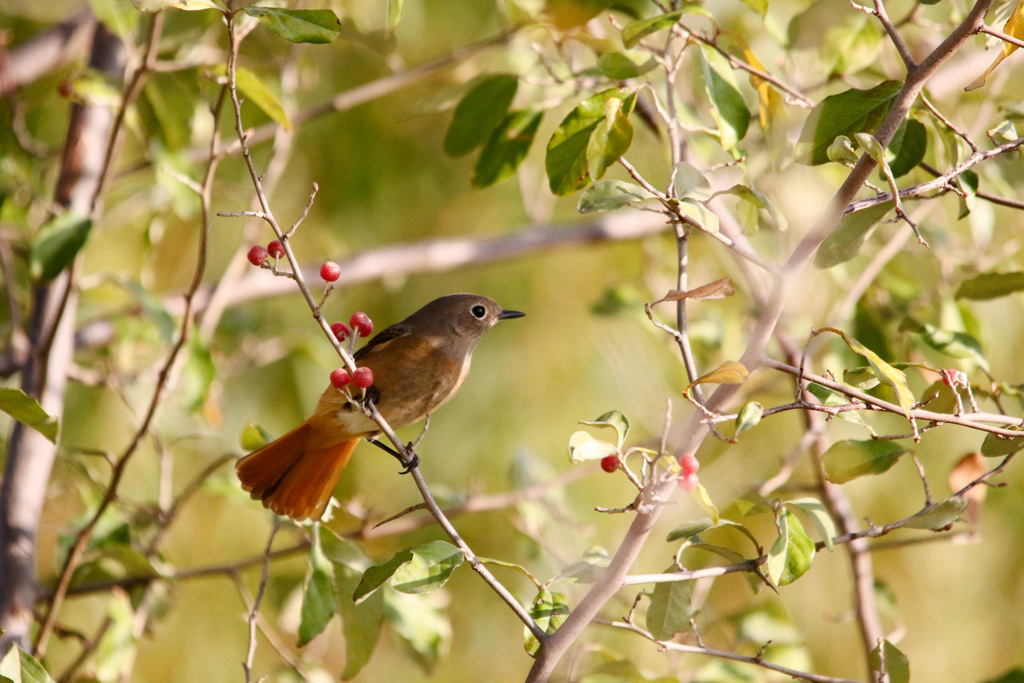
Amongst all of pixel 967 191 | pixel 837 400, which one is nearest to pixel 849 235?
pixel 967 191

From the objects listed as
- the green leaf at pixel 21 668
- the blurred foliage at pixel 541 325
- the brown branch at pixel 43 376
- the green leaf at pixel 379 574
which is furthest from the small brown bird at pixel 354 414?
the green leaf at pixel 21 668

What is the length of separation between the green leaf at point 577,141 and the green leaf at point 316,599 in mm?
1074

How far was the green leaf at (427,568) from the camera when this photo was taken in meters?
1.72

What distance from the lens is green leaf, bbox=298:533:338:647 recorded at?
217 cm

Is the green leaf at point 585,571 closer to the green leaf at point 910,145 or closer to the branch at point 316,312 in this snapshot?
the branch at point 316,312

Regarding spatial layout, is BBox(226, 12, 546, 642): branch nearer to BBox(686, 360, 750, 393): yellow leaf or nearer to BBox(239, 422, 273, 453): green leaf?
BBox(686, 360, 750, 393): yellow leaf

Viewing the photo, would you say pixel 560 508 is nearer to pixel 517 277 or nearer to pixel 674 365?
pixel 674 365

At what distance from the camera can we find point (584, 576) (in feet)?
6.35

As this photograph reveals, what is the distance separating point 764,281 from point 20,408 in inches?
94.3

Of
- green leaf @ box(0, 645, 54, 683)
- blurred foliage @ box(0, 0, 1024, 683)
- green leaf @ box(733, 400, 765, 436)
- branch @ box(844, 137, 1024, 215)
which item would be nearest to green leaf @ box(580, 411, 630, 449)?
blurred foliage @ box(0, 0, 1024, 683)

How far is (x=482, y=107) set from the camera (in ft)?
8.39

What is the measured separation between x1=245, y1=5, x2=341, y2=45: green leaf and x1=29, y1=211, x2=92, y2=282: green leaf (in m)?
1.05

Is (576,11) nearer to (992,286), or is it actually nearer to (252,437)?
(992,286)

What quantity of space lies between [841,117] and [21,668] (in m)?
1.95
